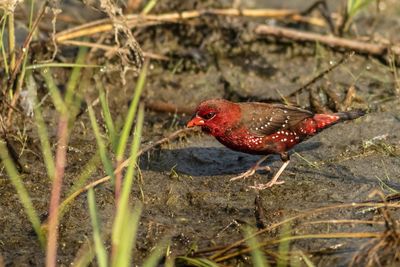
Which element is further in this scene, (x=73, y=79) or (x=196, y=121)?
(x=196, y=121)

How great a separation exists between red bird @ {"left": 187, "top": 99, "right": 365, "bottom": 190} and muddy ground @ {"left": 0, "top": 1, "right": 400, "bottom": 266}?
237 millimetres

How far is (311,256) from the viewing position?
17.7ft

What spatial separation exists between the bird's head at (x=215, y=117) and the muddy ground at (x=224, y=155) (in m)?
0.43

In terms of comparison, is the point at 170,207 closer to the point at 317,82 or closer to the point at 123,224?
the point at 123,224

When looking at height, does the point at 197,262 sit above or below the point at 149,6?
below

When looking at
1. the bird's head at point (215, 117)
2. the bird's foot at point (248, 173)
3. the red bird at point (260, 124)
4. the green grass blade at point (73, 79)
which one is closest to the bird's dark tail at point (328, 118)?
the red bird at point (260, 124)

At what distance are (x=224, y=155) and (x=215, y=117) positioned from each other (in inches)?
31.1

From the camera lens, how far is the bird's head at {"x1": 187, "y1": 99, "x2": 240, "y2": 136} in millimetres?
6598

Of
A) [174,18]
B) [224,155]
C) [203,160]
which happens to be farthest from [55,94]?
[174,18]

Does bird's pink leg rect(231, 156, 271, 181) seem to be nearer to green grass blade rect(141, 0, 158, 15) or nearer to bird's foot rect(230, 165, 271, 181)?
bird's foot rect(230, 165, 271, 181)

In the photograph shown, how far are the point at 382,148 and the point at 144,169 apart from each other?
6.49ft

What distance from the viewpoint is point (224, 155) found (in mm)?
7328

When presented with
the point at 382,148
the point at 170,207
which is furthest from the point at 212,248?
the point at 382,148

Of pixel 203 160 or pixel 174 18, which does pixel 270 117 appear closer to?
pixel 203 160
